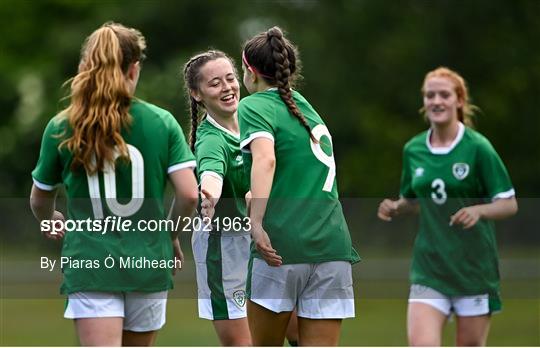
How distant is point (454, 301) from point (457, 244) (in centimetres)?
36

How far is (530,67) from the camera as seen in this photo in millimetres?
27391

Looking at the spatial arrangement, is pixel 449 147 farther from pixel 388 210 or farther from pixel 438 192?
pixel 388 210

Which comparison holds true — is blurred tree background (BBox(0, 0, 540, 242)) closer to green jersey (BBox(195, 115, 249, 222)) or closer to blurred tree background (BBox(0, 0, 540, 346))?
blurred tree background (BBox(0, 0, 540, 346))

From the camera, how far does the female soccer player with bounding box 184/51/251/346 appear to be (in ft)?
21.7

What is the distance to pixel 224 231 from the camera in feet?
21.9

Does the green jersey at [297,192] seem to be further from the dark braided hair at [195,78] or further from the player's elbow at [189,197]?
the dark braided hair at [195,78]

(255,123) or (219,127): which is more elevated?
(219,127)

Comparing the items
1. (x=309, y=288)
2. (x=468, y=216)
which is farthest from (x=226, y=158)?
(x=468, y=216)

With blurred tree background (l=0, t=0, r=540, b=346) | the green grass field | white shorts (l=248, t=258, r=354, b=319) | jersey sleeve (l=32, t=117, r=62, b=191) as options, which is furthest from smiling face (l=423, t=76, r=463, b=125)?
blurred tree background (l=0, t=0, r=540, b=346)

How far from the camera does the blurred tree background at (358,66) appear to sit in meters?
27.5

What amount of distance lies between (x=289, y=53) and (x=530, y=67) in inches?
862

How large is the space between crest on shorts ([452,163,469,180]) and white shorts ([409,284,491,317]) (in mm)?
712

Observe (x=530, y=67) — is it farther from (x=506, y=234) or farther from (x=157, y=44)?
(x=157, y=44)

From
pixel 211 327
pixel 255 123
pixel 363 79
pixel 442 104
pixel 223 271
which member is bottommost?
pixel 223 271
